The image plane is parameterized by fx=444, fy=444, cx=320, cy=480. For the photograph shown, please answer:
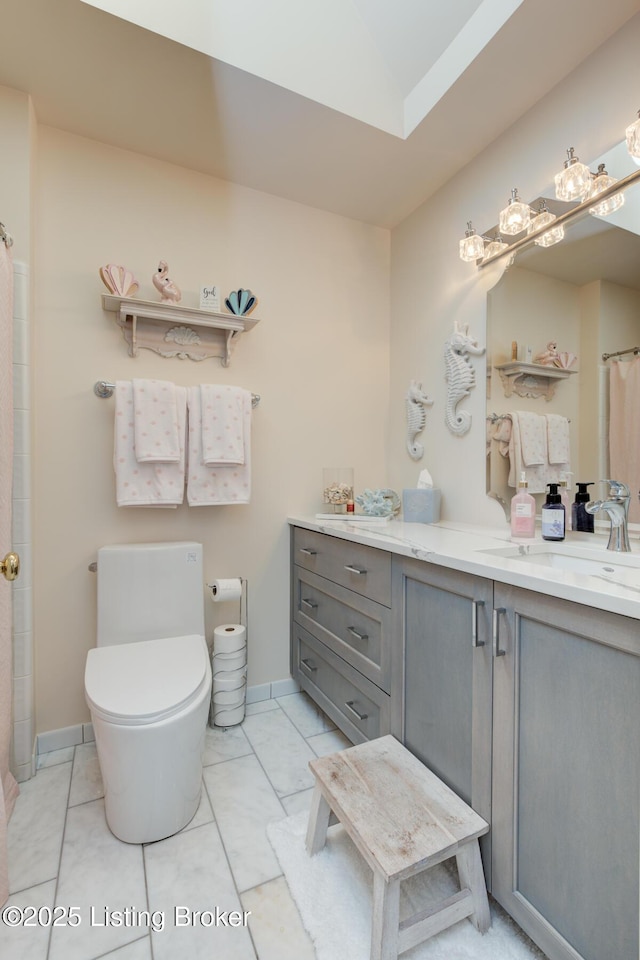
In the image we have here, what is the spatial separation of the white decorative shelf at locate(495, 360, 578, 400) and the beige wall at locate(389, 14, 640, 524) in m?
0.12

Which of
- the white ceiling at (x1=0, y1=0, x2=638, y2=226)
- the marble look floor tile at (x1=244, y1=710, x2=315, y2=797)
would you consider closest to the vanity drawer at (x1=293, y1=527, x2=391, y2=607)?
the marble look floor tile at (x1=244, y1=710, x2=315, y2=797)

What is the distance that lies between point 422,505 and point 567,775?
3.87 ft

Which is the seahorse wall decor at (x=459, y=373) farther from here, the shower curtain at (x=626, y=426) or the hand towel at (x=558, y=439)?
the shower curtain at (x=626, y=426)

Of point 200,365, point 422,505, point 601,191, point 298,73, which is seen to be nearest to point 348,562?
point 422,505

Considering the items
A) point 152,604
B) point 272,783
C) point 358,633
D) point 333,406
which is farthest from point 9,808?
point 333,406

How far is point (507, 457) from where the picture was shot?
67.0 inches

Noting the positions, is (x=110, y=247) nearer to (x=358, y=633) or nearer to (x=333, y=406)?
(x=333, y=406)

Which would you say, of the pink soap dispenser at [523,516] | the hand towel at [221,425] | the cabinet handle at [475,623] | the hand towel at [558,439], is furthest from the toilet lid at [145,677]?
the hand towel at [558,439]

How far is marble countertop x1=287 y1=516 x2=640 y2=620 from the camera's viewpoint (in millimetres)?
820

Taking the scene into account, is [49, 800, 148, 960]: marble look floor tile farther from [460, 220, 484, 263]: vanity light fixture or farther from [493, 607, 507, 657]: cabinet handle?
[460, 220, 484, 263]: vanity light fixture

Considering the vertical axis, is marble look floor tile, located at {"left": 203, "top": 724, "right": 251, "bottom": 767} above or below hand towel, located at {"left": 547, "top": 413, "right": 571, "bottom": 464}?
below

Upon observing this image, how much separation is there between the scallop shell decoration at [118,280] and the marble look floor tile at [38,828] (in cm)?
181

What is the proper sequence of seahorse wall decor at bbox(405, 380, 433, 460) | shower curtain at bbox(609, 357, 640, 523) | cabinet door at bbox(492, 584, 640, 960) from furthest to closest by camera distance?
1. seahorse wall decor at bbox(405, 380, 433, 460)
2. shower curtain at bbox(609, 357, 640, 523)
3. cabinet door at bbox(492, 584, 640, 960)

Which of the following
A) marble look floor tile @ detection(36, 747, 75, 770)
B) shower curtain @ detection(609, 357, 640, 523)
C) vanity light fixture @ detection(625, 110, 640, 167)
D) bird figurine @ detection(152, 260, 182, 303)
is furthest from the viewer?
bird figurine @ detection(152, 260, 182, 303)
